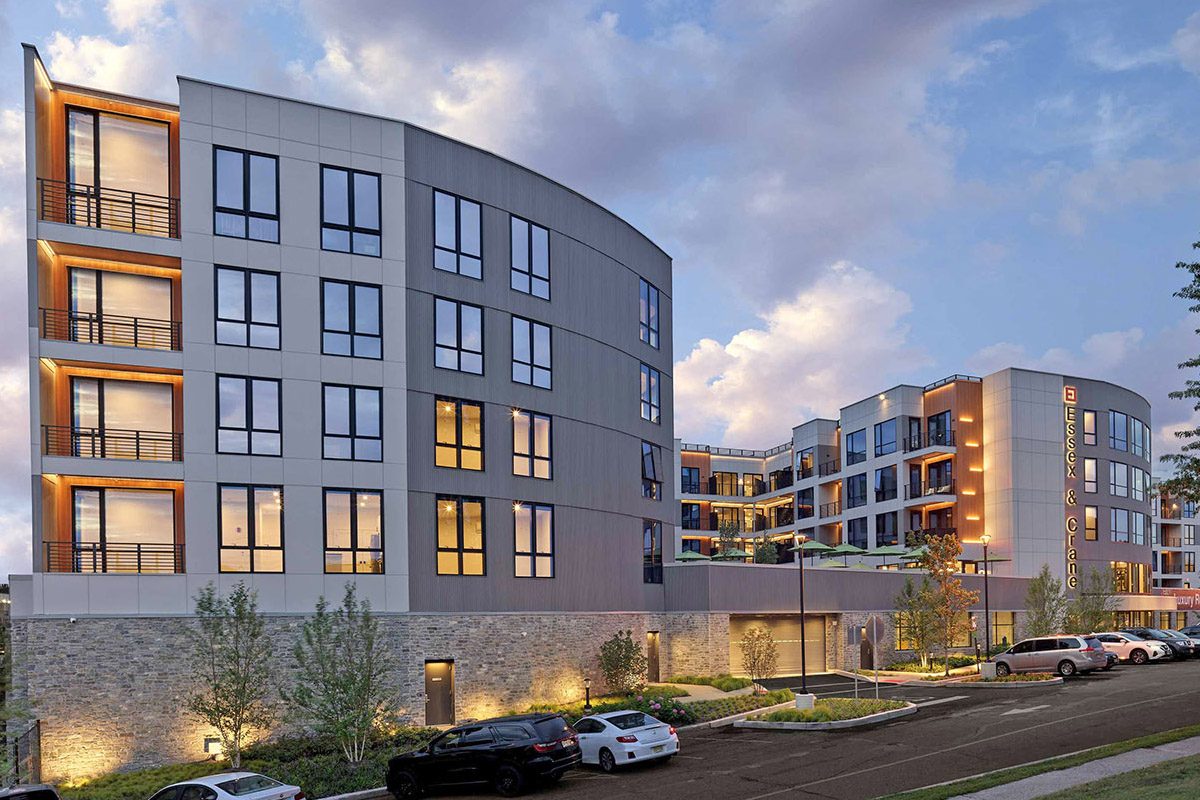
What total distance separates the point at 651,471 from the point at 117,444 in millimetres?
22210

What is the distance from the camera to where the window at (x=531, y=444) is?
36.6 metres

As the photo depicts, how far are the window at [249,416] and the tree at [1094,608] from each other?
4302 centimetres

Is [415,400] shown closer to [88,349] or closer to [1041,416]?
[88,349]

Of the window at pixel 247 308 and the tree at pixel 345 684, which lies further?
the window at pixel 247 308

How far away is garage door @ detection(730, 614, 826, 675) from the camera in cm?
4578

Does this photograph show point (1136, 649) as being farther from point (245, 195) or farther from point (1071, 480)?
point (245, 195)

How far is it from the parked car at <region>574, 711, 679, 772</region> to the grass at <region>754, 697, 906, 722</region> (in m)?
6.11

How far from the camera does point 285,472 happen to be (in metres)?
31.1

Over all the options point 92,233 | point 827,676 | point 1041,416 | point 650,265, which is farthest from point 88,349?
point 1041,416

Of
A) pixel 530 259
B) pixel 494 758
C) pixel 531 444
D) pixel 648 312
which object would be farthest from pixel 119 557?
pixel 648 312

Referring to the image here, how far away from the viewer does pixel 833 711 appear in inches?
1220

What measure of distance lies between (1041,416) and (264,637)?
52630 mm

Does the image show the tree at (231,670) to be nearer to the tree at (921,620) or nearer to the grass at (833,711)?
the grass at (833,711)

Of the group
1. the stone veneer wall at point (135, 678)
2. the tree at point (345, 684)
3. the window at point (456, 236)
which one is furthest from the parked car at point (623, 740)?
the window at point (456, 236)
